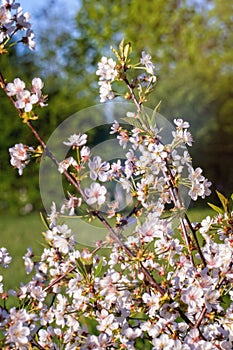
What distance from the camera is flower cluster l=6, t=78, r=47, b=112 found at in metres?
1.10

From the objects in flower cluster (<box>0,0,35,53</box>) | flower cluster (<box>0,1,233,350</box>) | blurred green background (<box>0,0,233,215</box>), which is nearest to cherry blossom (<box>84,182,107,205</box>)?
flower cluster (<box>0,1,233,350</box>)

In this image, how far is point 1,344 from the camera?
1050 millimetres

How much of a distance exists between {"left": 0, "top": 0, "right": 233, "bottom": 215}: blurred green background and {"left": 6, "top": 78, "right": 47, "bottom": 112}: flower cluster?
7829 mm

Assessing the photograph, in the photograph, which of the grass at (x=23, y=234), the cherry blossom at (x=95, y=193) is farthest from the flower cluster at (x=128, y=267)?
the grass at (x=23, y=234)

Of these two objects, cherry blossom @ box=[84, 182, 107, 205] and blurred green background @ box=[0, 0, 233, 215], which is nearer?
cherry blossom @ box=[84, 182, 107, 205]

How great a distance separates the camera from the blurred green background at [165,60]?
9219mm

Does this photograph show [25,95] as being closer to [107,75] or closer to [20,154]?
[20,154]

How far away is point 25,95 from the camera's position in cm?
111

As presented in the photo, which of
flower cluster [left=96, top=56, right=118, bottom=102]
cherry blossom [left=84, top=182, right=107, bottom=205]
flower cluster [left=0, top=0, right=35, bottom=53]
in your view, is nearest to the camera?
cherry blossom [left=84, top=182, right=107, bottom=205]

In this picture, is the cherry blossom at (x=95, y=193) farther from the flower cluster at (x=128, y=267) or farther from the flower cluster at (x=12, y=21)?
the flower cluster at (x=12, y=21)

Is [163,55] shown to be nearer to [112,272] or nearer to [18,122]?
[18,122]

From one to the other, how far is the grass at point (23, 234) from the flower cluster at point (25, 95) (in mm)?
3438

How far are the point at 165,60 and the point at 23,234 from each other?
4057 millimetres

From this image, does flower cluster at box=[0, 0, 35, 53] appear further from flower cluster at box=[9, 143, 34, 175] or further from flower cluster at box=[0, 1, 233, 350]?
flower cluster at box=[9, 143, 34, 175]
